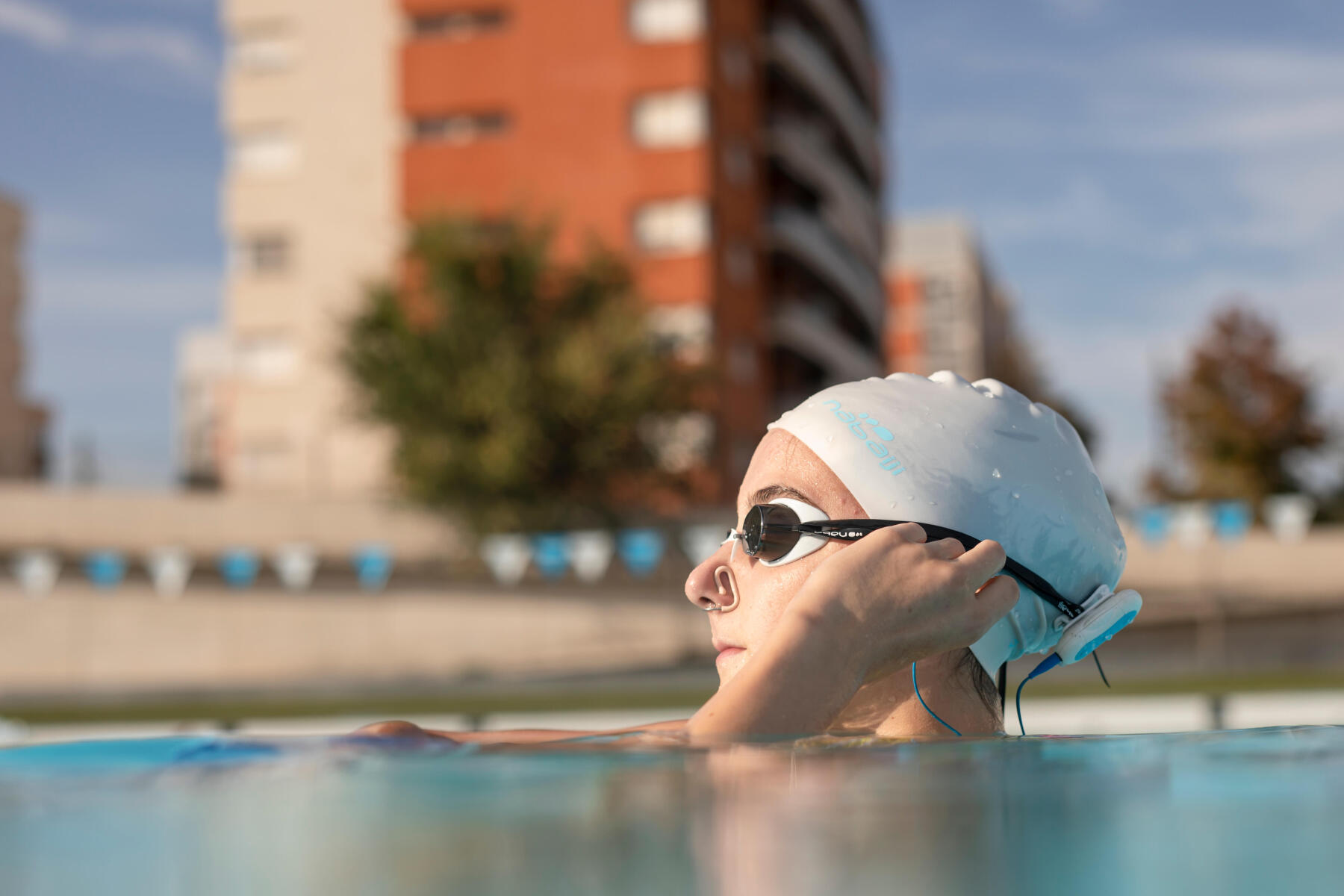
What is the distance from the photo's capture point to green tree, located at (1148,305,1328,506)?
38.5 meters

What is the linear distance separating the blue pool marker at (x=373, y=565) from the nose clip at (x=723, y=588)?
25.6 meters

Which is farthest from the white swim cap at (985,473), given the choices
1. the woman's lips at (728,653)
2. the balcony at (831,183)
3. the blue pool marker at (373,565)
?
the balcony at (831,183)

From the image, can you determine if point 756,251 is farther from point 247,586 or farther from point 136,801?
point 136,801

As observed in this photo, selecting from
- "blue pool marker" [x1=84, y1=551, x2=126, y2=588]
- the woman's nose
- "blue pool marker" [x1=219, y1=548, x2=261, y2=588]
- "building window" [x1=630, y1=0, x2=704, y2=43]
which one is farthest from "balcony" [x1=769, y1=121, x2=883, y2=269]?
the woman's nose

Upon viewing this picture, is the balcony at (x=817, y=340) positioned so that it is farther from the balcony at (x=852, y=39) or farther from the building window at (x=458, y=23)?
the building window at (x=458, y=23)

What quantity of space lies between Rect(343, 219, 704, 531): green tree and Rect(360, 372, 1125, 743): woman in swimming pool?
81.1 ft

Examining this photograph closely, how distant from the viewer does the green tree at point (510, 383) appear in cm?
2703

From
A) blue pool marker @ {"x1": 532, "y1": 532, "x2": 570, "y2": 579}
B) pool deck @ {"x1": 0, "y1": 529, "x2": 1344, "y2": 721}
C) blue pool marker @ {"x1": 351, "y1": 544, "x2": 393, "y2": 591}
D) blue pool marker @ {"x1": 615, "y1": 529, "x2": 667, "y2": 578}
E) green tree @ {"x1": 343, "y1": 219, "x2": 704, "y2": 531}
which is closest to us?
blue pool marker @ {"x1": 615, "y1": 529, "x2": 667, "y2": 578}

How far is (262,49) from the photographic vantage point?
4006 centimetres

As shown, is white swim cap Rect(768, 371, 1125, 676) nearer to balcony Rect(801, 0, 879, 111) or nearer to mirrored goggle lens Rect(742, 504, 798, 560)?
mirrored goggle lens Rect(742, 504, 798, 560)

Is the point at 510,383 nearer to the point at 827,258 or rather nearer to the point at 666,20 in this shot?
the point at 666,20

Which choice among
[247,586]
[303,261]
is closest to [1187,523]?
[247,586]

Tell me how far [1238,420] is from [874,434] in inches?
1619

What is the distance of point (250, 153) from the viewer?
39.8 metres
